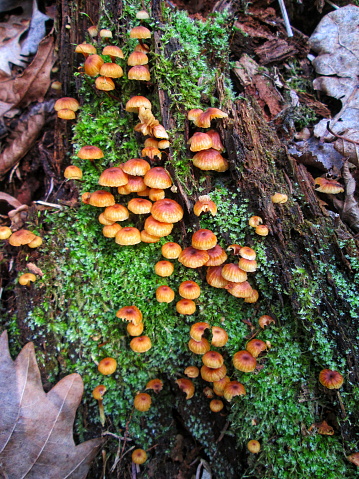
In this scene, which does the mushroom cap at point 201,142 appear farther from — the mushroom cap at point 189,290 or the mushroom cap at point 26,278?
the mushroom cap at point 26,278

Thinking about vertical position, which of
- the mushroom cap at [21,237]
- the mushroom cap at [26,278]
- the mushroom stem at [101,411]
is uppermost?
the mushroom cap at [21,237]

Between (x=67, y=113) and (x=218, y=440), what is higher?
(x=67, y=113)

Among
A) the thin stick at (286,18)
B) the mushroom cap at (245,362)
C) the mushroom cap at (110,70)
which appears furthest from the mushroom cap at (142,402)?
the thin stick at (286,18)

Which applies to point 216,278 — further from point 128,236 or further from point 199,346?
→ point 128,236

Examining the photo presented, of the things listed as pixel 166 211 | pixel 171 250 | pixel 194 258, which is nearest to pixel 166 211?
pixel 166 211

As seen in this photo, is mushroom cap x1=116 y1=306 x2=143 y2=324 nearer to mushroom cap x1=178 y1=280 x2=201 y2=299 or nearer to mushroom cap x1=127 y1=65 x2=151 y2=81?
mushroom cap x1=178 y1=280 x2=201 y2=299

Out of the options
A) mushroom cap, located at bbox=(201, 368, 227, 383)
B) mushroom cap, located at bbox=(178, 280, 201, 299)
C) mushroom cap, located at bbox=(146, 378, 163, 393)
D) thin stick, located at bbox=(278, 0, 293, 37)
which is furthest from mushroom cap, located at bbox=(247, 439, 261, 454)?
thin stick, located at bbox=(278, 0, 293, 37)

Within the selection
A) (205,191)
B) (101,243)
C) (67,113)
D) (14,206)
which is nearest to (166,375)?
(101,243)

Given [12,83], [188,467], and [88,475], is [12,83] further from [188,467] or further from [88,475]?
[188,467]
